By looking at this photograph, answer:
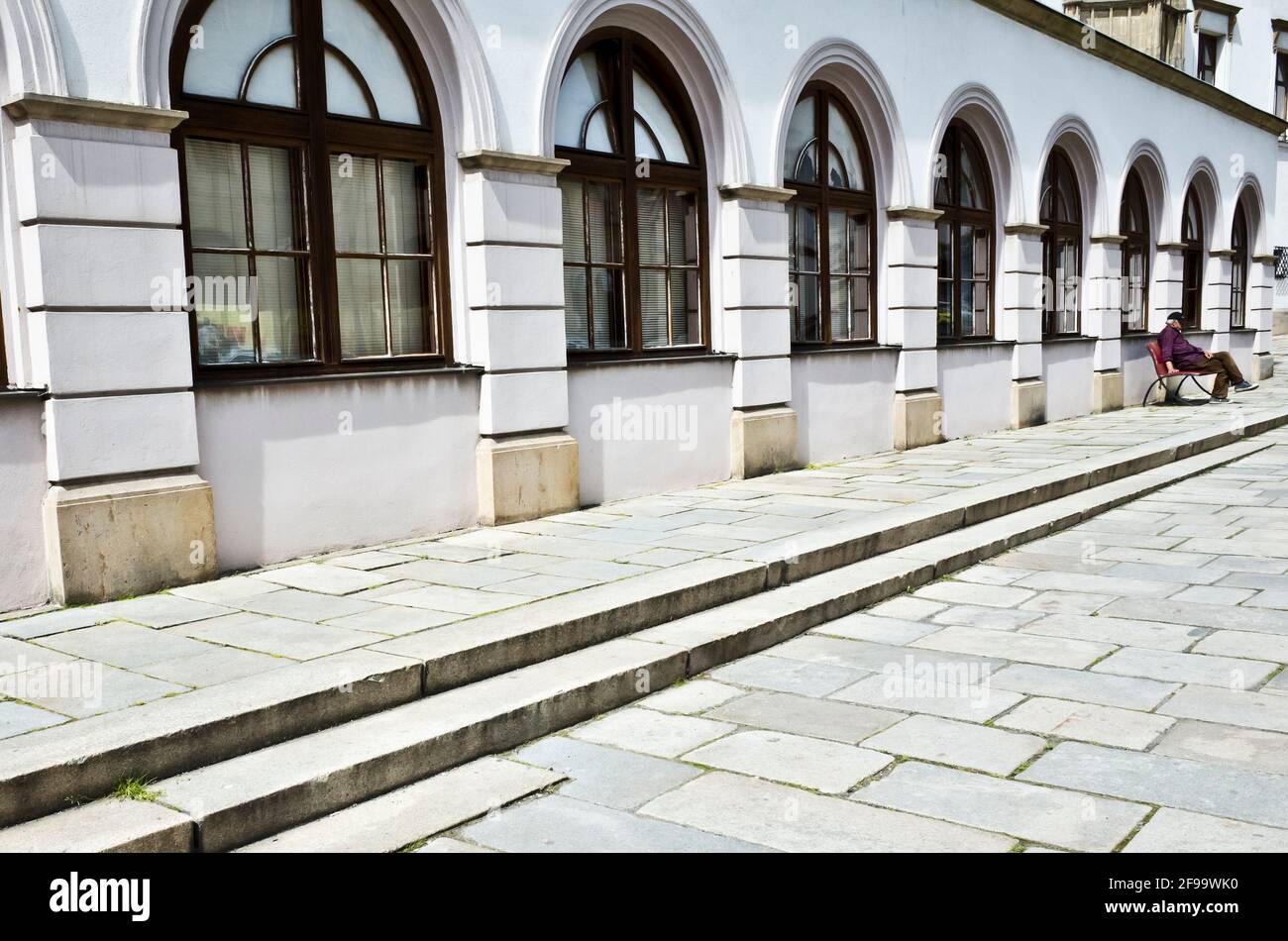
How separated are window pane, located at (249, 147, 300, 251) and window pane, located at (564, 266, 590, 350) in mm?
2335

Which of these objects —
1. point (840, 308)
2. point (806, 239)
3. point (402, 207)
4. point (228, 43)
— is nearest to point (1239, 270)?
point (840, 308)

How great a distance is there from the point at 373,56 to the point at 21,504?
3.47 meters

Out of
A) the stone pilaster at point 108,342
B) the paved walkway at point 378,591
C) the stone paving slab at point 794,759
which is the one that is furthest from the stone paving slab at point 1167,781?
the stone pilaster at point 108,342

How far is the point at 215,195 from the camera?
6.66m

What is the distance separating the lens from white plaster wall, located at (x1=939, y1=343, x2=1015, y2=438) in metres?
13.4

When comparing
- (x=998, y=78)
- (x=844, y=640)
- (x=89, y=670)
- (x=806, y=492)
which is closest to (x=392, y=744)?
(x=89, y=670)

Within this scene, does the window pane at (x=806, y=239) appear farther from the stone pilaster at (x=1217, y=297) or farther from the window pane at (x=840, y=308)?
the stone pilaster at (x=1217, y=297)

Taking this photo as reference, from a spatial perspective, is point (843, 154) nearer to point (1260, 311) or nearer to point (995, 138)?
point (995, 138)

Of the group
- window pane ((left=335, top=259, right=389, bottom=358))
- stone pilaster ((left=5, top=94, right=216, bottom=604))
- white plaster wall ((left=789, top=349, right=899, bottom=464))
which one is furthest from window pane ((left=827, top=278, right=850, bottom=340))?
stone pilaster ((left=5, top=94, right=216, bottom=604))

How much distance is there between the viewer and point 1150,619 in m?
6.14

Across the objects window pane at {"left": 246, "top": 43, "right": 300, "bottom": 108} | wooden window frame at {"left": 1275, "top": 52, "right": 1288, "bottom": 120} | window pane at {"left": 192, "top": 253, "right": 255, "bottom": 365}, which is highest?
wooden window frame at {"left": 1275, "top": 52, "right": 1288, "bottom": 120}

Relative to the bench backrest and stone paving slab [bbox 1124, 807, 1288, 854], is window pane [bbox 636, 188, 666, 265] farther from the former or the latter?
the bench backrest

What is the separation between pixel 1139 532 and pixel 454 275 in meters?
5.22

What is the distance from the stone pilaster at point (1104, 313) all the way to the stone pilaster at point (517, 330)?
1110 cm
